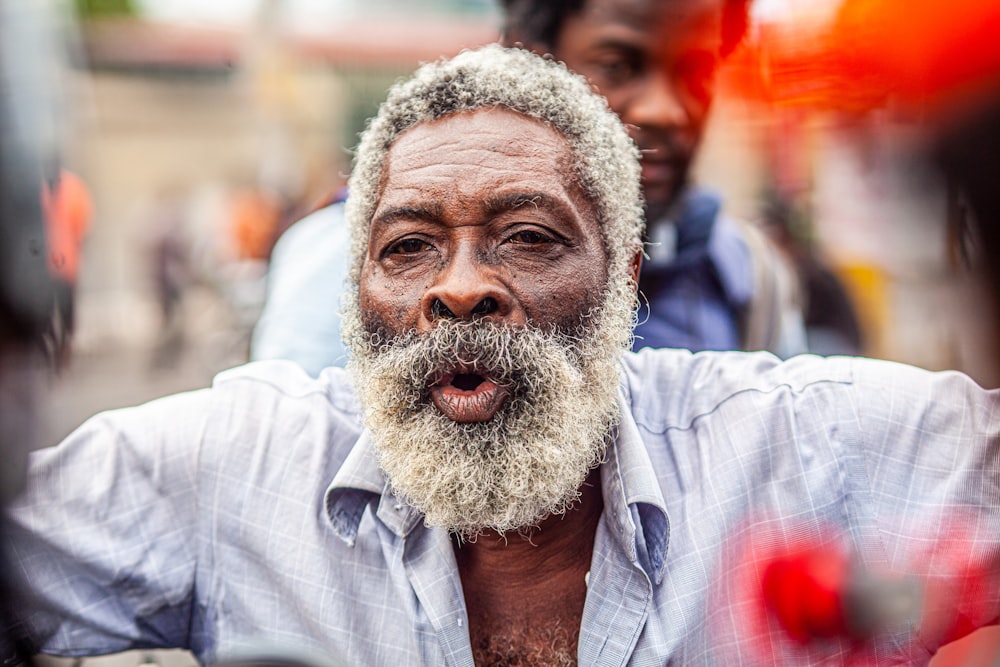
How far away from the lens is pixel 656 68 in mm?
2752

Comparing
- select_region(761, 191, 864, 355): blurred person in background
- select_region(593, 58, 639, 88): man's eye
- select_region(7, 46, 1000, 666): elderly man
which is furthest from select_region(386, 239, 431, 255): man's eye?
select_region(761, 191, 864, 355): blurred person in background

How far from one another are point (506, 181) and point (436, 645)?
995 millimetres

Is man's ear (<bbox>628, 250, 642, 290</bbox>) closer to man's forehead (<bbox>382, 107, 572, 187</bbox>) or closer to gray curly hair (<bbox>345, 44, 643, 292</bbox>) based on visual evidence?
gray curly hair (<bbox>345, 44, 643, 292</bbox>)

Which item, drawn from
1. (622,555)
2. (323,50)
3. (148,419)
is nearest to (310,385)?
(148,419)

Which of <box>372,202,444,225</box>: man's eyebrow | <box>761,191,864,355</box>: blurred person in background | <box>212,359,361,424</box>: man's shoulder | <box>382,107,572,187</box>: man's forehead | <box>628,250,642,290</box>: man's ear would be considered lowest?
<box>761,191,864,355</box>: blurred person in background

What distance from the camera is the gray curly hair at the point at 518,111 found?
2.04 m

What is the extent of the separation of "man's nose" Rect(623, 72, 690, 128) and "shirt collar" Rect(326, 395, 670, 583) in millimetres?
1073

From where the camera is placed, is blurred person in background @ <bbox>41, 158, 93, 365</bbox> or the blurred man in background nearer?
blurred person in background @ <bbox>41, 158, 93, 365</bbox>

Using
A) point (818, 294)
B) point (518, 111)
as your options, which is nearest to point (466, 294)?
point (518, 111)

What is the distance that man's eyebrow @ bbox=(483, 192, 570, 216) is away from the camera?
190cm

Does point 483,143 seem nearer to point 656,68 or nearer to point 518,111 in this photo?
point 518,111

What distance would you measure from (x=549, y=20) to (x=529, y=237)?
4.68 feet

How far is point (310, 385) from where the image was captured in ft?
7.33

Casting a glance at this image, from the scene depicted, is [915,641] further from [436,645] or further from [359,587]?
[359,587]
